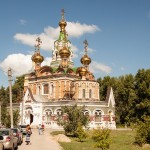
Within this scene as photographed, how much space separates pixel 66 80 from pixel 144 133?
3588cm

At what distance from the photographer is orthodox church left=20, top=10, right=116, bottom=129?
5822 cm

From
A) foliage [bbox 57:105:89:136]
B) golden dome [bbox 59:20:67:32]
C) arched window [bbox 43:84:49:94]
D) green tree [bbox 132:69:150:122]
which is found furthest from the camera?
golden dome [bbox 59:20:67:32]

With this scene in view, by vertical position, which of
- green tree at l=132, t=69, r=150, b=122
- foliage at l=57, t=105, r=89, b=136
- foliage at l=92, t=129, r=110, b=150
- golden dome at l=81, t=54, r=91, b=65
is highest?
golden dome at l=81, t=54, r=91, b=65

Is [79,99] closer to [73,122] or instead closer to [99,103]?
[99,103]

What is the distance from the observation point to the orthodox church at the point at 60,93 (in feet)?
191

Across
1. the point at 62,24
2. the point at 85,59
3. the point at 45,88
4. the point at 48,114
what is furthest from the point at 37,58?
the point at 48,114

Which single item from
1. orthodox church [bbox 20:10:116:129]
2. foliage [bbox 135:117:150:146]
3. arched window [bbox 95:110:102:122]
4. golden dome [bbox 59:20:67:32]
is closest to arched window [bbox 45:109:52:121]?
orthodox church [bbox 20:10:116:129]

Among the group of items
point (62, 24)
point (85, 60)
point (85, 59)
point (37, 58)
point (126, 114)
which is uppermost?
point (62, 24)

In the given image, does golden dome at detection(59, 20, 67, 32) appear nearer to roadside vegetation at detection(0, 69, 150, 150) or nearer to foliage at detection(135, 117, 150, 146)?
roadside vegetation at detection(0, 69, 150, 150)

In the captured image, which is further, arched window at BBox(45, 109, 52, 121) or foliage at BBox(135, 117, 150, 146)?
arched window at BBox(45, 109, 52, 121)

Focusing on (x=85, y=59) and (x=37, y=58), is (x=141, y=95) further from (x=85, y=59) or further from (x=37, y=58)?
(x=37, y=58)

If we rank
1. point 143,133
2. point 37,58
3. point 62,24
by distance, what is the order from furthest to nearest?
point 62,24, point 37,58, point 143,133

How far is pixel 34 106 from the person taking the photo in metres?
60.5

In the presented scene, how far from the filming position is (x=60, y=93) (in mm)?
63156
